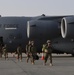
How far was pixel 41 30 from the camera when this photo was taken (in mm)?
27500

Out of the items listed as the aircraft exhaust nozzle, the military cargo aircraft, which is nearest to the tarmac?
the aircraft exhaust nozzle

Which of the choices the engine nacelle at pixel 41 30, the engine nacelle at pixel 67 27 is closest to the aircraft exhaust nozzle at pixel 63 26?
the engine nacelle at pixel 67 27

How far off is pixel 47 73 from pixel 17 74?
4.43ft

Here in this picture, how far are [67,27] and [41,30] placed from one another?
2371mm

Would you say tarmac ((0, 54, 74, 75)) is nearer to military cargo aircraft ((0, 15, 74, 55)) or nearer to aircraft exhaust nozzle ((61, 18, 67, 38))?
aircraft exhaust nozzle ((61, 18, 67, 38))

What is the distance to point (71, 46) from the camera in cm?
2745

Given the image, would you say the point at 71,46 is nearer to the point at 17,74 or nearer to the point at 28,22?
the point at 28,22

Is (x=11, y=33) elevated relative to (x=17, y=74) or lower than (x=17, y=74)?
elevated

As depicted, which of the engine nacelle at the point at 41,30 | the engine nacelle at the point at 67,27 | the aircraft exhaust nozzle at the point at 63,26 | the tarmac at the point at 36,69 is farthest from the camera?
the engine nacelle at the point at 41,30

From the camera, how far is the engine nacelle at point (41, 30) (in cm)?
2741

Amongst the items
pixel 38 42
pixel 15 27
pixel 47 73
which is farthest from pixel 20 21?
pixel 47 73

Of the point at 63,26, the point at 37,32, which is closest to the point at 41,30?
the point at 37,32

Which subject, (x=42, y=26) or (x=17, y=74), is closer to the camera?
(x=17, y=74)

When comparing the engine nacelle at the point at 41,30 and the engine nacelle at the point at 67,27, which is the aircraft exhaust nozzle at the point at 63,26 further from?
the engine nacelle at the point at 41,30
